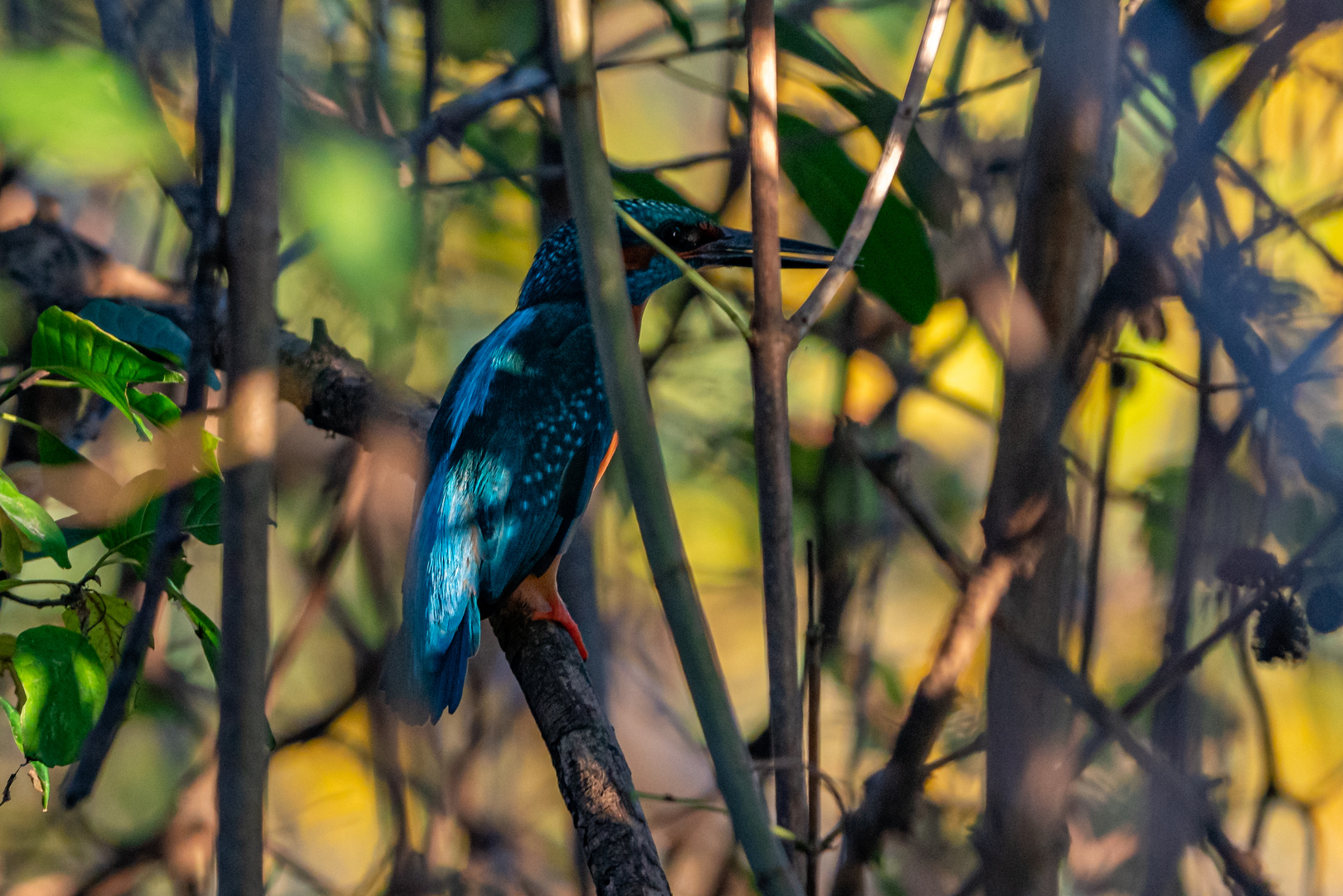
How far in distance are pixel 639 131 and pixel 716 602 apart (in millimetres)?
1379

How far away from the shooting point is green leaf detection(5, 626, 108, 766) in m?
0.81

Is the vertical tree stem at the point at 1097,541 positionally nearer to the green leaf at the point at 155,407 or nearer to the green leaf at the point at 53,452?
the green leaf at the point at 155,407

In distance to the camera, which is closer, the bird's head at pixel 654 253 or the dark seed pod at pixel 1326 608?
the dark seed pod at pixel 1326 608

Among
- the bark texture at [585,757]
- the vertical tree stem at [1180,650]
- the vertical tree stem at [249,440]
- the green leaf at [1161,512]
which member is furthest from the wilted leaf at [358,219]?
the green leaf at [1161,512]

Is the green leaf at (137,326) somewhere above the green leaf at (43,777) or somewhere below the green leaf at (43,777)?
above

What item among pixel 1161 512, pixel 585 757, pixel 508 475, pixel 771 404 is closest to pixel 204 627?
pixel 585 757

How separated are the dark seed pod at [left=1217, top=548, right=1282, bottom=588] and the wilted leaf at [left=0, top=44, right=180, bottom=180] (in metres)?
1.04

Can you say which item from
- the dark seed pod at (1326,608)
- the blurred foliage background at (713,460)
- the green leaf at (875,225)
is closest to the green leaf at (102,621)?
the blurred foliage background at (713,460)

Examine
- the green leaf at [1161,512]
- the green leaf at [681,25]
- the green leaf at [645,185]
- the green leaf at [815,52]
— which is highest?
the green leaf at [681,25]

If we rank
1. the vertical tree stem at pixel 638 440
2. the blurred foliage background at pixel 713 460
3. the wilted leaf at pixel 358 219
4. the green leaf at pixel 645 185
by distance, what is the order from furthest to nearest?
the green leaf at pixel 645 185, the blurred foliage background at pixel 713 460, the wilted leaf at pixel 358 219, the vertical tree stem at pixel 638 440

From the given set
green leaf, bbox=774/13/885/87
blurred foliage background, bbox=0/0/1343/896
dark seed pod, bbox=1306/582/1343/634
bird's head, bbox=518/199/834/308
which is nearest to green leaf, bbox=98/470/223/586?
blurred foliage background, bbox=0/0/1343/896

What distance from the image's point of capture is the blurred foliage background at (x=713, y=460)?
4.76 feet

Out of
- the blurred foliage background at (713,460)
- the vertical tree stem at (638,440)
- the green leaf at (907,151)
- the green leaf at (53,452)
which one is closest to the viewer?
the vertical tree stem at (638,440)

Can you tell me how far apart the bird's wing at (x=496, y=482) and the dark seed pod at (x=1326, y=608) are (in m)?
1.05
